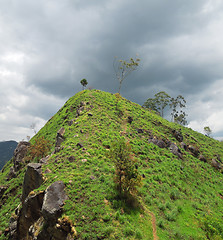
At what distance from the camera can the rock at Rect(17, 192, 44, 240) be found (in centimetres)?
1563

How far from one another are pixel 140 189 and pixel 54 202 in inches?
430

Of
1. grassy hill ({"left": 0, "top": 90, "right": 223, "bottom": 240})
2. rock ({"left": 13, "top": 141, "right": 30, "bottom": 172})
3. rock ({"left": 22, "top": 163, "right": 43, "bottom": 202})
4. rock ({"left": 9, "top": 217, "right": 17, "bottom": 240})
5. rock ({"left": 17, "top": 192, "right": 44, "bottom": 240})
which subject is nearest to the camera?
grassy hill ({"left": 0, "top": 90, "right": 223, "bottom": 240})

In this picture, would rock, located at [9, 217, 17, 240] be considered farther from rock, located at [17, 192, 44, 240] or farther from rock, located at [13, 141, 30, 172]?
rock, located at [13, 141, 30, 172]

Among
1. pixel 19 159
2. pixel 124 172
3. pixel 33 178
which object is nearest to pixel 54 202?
pixel 124 172

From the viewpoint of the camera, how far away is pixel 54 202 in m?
13.6

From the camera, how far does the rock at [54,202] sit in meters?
12.9

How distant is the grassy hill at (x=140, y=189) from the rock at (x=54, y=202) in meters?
0.61

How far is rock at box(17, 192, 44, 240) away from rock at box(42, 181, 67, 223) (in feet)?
6.41

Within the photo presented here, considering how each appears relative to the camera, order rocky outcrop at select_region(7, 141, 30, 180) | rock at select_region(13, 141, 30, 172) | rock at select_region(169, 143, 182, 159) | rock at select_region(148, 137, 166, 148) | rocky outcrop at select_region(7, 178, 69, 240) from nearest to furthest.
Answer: rocky outcrop at select_region(7, 178, 69, 240) → rocky outcrop at select_region(7, 141, 30, 180) → rock at select_region(13, 141, 30, 172) → rock at select_region(169, 143, 182, 159) → rock at select_region(148, 137, 166, 148)

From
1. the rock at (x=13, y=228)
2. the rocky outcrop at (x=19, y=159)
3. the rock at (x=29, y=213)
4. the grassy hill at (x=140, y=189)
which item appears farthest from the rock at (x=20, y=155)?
the rock at (x=29, y=213)

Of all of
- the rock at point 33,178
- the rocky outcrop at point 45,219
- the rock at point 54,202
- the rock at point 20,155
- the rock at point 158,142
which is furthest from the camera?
the rock at point 158,142

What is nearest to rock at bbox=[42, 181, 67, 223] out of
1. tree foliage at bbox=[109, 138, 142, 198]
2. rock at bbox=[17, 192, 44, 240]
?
rock at bbox=[17, 192, 44, 240]

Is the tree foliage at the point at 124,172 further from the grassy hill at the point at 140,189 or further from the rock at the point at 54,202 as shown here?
the rock at the point at 54,202

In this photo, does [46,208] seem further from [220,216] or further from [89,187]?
[220,216]
